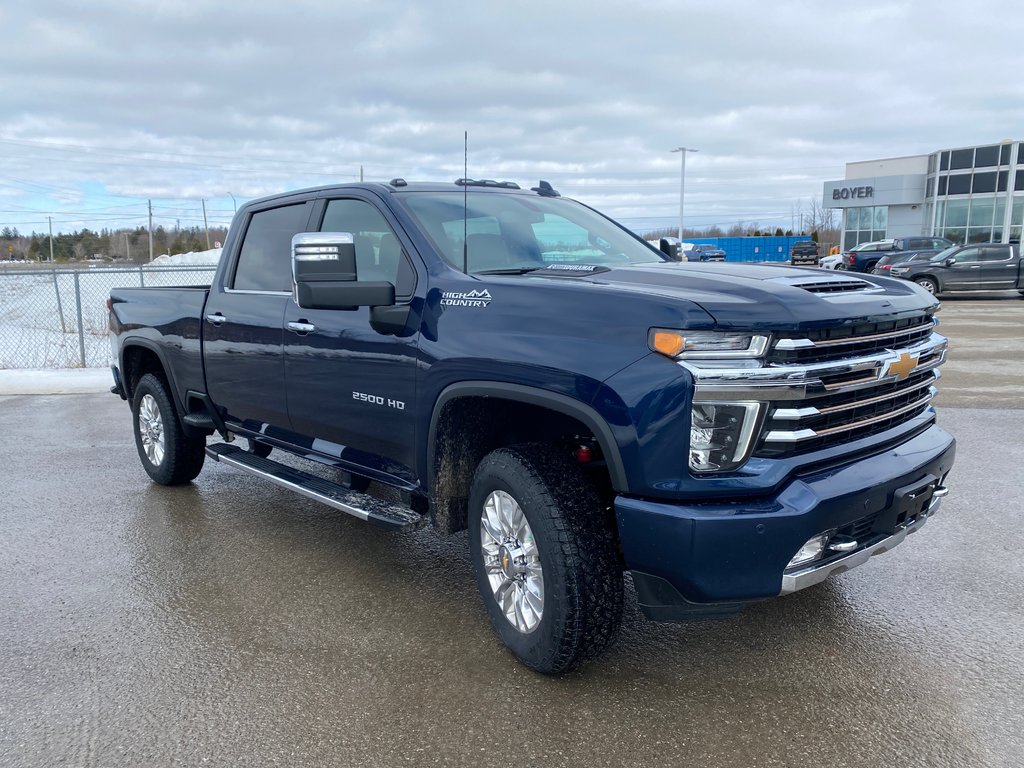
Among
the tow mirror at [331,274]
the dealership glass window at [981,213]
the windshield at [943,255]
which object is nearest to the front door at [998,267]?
the windshield at [943,255]

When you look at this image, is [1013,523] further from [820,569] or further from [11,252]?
[11,252]

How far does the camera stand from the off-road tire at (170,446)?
5934mm

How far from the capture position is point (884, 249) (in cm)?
3019

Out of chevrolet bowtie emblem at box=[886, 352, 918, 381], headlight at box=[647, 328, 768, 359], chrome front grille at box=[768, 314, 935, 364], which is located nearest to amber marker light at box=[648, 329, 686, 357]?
headlight at box=[647, 328, 768, 359]

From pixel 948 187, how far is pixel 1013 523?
160 feet

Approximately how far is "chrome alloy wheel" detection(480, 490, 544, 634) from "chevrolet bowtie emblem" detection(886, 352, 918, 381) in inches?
60.2

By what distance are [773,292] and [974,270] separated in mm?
24010

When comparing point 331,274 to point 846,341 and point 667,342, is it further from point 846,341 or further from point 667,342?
point 846,341

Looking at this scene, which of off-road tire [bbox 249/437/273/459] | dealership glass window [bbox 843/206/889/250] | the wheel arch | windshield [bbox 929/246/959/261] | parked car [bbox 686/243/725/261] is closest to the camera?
the wheel arch

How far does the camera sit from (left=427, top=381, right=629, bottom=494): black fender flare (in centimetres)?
291

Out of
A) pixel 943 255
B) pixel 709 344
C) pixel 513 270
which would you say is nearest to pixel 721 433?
pixel 709 344

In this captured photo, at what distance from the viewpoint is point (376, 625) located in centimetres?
384

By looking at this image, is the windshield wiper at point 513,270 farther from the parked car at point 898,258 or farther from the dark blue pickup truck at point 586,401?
the parked car at point 898,258

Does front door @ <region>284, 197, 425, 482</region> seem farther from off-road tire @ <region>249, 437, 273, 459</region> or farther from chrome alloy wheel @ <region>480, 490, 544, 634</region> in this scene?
off-road tire @ <region>249, 437, 273, 459</region>
